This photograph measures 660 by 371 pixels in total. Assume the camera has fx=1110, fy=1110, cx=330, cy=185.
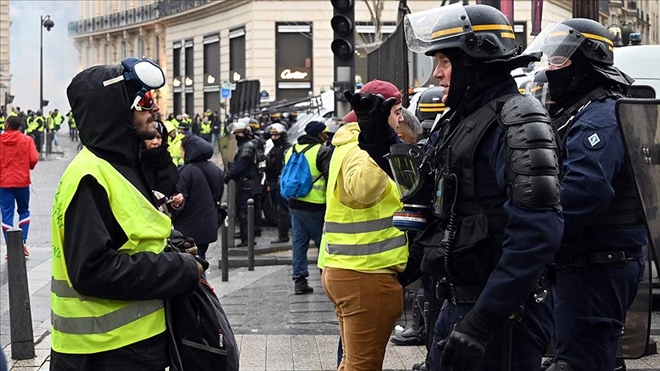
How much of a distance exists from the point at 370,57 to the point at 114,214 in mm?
11648

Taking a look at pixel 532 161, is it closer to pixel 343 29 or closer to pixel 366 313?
pixel 366 313

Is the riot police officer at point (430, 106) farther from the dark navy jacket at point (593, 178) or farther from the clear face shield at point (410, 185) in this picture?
the clear face shield at point (410, 185)

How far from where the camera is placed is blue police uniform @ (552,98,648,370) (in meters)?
4.95

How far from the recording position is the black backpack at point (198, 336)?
12.7 feet

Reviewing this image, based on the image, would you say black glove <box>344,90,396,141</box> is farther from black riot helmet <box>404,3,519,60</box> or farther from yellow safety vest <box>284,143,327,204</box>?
yellow safety vest <box>284,143,327,204</box>

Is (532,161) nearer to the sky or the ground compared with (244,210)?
nearer to the sky

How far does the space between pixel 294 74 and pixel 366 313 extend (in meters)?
39.3

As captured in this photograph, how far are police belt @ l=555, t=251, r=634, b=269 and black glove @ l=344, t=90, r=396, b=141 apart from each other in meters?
1.05

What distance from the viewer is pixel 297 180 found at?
36.0 ft

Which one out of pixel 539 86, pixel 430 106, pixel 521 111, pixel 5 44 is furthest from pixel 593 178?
pixel 5 44

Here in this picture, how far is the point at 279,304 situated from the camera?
33.9 feet

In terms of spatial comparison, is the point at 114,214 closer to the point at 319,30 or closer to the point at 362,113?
the point at 362,113

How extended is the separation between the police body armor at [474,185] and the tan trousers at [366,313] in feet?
5.01

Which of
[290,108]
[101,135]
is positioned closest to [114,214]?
[101,135]
